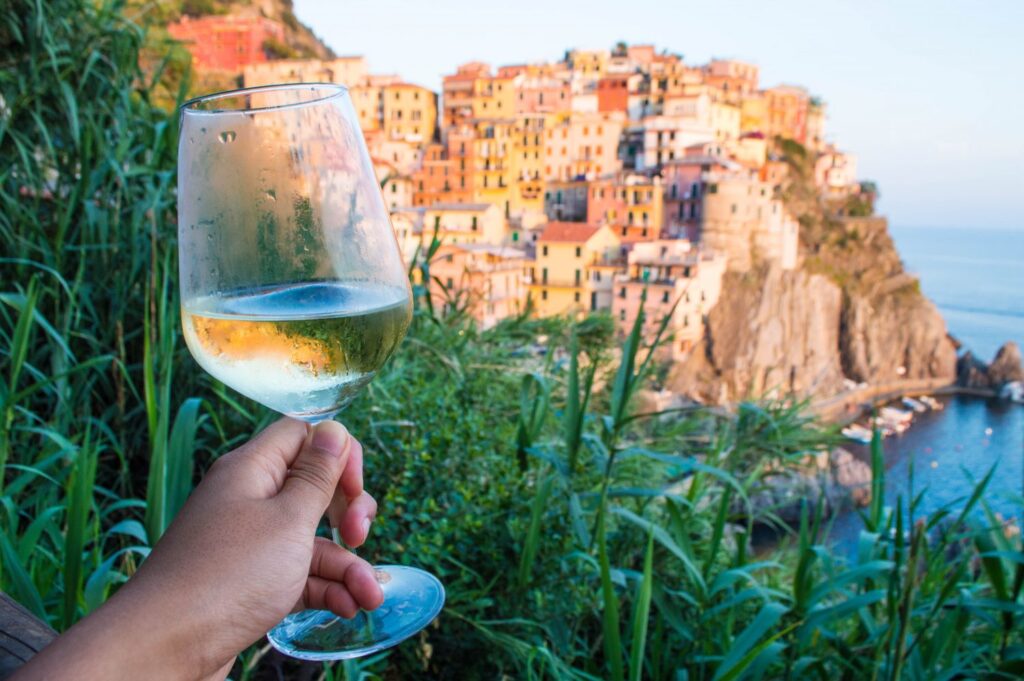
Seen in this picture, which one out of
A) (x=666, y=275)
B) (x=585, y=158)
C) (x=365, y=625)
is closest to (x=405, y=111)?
(x=585, y=158)

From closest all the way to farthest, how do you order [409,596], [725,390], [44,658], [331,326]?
[44,658] < [331,326] < [409,596] < [725,390]

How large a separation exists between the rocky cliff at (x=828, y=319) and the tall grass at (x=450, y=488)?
21064 millimetres

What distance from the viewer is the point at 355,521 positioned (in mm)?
578

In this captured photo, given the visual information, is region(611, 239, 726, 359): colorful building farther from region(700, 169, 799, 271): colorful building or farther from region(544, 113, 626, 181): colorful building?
region(544, 113, 626, 181): colorful building

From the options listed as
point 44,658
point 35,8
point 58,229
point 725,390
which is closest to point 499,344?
point 58,229

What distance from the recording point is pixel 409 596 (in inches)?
26.5

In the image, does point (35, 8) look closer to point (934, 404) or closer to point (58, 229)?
point (58, 229)

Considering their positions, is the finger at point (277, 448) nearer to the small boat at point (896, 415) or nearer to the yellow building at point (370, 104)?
the small boat at point (896, 415)

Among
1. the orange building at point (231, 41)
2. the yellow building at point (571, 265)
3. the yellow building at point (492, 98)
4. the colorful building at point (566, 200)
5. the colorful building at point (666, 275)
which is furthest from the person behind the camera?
the yellow building at point (492, 98)

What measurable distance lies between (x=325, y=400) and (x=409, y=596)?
0.80 feet

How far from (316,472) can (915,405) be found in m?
26.3

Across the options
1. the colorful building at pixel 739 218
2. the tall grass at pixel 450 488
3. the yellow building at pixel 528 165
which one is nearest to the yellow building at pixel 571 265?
the colorful building at pixel 739 218

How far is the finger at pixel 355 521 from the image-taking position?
576 millimetres

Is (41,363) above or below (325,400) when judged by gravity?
below
